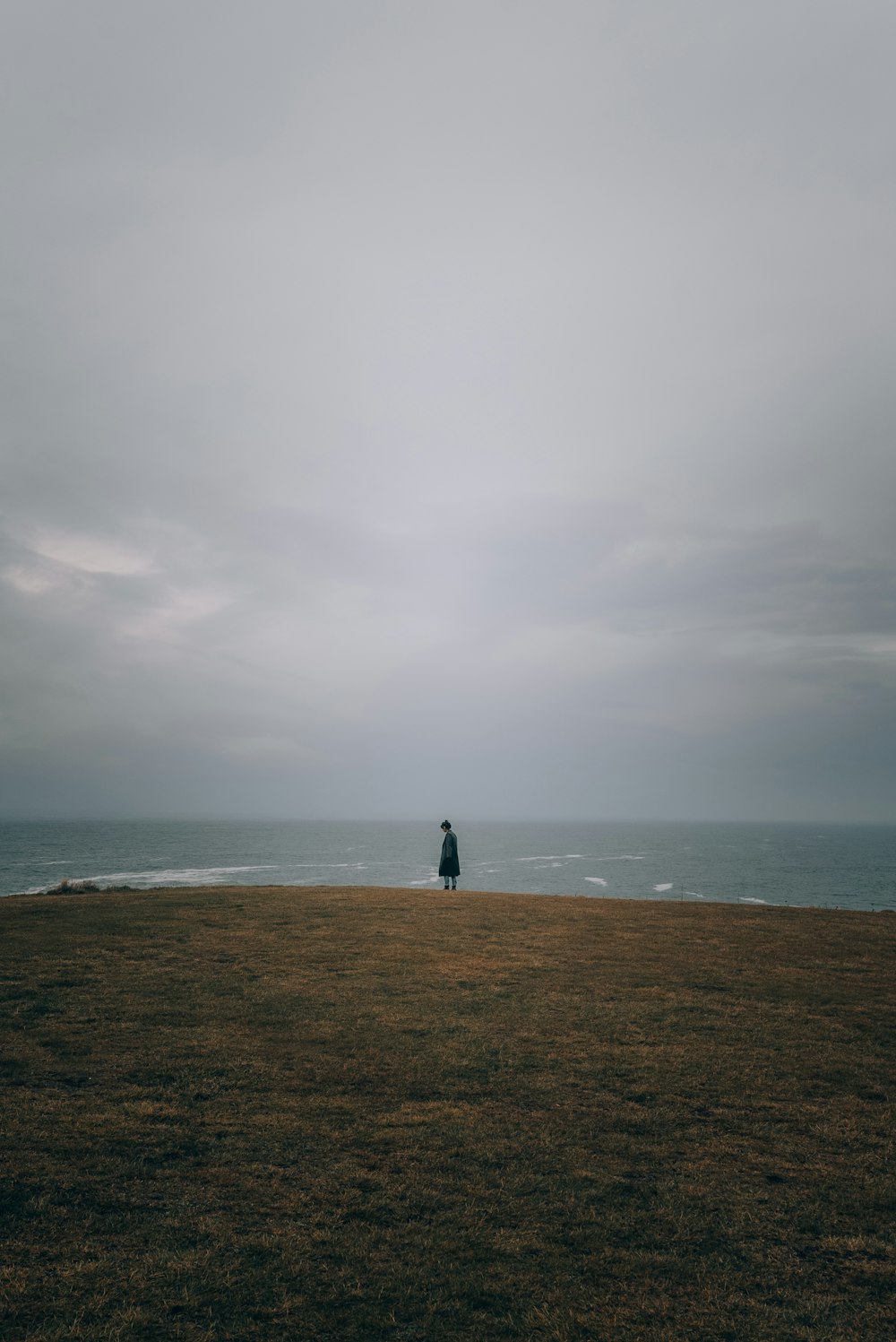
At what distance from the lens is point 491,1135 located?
788cm

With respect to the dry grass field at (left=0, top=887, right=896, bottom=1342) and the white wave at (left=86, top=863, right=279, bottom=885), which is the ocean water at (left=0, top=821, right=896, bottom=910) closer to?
the white wave at (left=86, top=863, right=279, bottom=885)

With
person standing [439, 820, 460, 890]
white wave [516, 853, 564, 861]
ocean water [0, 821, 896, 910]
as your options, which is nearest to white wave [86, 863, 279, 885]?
ocean water [0, 821, 896, 910]

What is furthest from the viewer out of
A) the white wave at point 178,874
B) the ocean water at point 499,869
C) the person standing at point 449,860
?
the ocean water at point 499,869

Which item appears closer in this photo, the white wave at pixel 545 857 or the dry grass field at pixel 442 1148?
the dry grass field at pixel 442 1148

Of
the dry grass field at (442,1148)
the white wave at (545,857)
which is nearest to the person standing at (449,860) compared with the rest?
the dry grass field at (442,1148)

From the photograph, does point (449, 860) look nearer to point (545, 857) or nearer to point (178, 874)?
point (178, 874)

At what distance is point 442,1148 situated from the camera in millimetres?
7582

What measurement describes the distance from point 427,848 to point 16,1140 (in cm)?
18452

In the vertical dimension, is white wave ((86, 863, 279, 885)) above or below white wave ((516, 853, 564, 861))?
above

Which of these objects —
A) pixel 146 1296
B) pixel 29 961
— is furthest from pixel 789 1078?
pixel 29 961

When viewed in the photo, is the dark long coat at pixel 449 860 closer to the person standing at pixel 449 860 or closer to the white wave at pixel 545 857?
the person standing at pixel 449 860

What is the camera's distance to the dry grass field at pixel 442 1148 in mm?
5242

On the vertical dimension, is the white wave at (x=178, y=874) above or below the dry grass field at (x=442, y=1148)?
below

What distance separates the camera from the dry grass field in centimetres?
524
